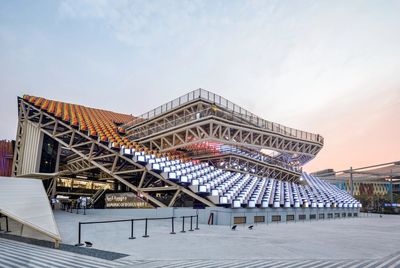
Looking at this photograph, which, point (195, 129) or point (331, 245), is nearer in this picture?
point (331, 245)

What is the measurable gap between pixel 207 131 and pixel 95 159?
44.1 feet

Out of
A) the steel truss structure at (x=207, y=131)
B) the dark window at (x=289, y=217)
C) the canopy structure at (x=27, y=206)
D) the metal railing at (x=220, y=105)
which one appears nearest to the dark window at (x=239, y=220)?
the dark window at (x=289, y=217)

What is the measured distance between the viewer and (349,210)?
41.7 m

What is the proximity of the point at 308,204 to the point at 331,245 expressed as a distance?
21174mm

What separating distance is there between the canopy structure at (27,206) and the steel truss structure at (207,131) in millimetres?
19366

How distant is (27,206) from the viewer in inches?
536

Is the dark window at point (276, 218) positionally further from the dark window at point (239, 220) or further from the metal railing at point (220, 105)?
the metal railing at point (220, 105)

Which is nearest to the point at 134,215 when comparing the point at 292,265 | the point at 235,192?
the point at 235,192

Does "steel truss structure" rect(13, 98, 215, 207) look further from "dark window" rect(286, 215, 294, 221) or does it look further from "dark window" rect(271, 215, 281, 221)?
"dark window" rect(286, 215, 294, 221)

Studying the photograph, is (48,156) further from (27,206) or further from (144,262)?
(144,262)

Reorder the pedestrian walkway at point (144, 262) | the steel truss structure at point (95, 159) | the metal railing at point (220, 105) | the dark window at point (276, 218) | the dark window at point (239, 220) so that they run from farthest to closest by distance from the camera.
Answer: the metal railing at point (220, 105)
the steel truss structure at point (95, 159)
the dark window at point (276, 218)
the dark window at point (239, 220)
the pedestrian walkway at point (144, 262)

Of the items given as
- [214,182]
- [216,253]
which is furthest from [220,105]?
[216,253]

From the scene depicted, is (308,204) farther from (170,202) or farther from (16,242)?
(16,242)

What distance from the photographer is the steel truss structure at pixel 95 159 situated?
3020 cm
